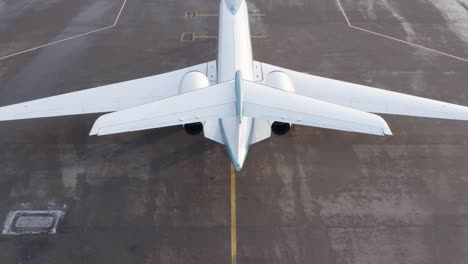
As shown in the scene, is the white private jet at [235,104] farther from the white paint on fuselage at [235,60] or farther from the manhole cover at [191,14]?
the manhole cover at [191,14]

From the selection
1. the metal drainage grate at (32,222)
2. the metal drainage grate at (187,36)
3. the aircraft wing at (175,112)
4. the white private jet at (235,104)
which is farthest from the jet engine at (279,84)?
the metal drainage grate at (187,36)

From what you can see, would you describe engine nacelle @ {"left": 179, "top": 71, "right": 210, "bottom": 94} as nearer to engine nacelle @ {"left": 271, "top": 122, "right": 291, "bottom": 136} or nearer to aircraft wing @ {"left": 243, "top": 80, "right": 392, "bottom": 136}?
engine nacelle @ {"left": 271, "top": 122, "right": 291, "bottom": 136}

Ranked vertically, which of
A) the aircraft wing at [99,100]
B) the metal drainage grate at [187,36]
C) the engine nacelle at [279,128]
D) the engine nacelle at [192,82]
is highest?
the engine nacelle at [192,82]

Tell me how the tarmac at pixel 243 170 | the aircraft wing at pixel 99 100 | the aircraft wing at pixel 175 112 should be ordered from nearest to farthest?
the aircraft wing at pixel 175 112 → the tarmac at pixel 243 170 → the aircraft wing at pixel 99 100

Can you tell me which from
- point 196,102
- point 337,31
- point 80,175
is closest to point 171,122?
point 196,102

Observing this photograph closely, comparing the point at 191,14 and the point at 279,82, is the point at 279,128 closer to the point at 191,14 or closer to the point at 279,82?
the point at 279,82

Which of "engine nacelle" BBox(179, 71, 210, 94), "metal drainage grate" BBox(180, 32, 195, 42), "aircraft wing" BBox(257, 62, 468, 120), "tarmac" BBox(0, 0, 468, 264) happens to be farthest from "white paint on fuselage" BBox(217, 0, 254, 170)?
"metal drainage grate" BBox(180, 32, 195, 42)
